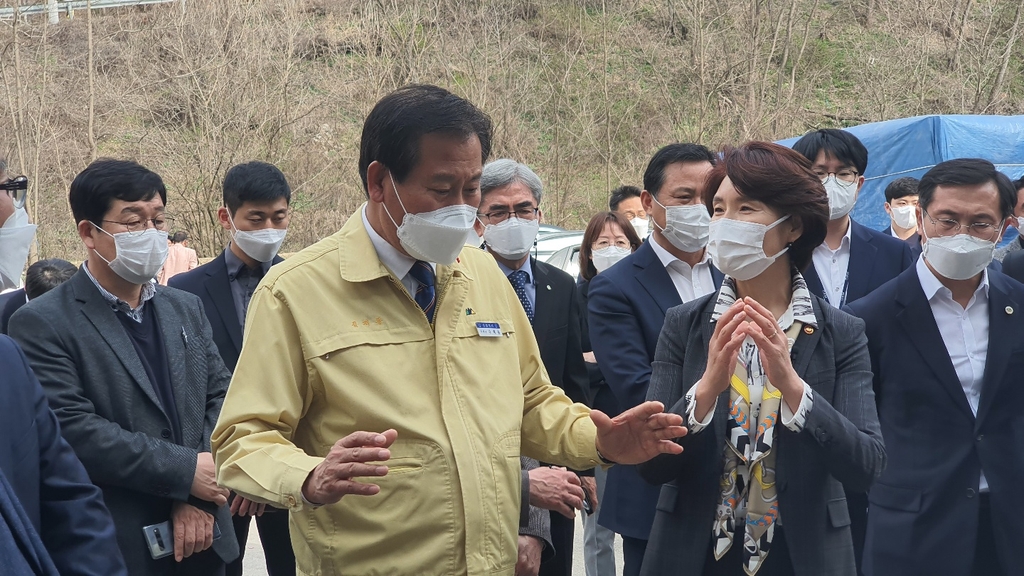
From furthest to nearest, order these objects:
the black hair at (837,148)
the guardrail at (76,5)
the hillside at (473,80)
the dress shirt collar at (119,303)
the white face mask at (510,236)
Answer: the guardrail at (76,5)
the hillside at (473,80)
the black hair at (837,148)
the white face mask at (510,236)
the dress shirt collar at (119,303)

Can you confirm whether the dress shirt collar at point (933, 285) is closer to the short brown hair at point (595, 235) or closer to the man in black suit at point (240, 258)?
the short brown hair at point (595, 235)

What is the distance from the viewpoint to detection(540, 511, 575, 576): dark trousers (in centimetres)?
422

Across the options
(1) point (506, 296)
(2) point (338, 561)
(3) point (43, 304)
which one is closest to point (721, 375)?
(1) point (506, 296)

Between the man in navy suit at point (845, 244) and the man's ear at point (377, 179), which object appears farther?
the man in navy suit at point (845, 244)

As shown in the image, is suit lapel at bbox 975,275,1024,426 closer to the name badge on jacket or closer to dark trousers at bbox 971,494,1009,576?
dark trousers at bbox 971,494,1009,576

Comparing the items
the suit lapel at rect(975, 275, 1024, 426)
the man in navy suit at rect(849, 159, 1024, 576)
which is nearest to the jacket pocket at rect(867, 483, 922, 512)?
the man in navy suit at rect(849, 159, 1024, 576)

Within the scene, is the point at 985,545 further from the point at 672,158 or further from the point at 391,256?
the point at 391,256

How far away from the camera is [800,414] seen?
289cm

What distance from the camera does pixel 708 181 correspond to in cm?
358

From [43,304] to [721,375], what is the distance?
8.22 feet

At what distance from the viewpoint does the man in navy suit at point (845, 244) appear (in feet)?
16.0

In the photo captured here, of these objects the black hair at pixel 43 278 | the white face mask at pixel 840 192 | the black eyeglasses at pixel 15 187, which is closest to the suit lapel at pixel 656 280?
the white face mask at pixel 840 192

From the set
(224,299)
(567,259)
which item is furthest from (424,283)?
(567,259)

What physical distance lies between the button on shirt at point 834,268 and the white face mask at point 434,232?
8.85 ft
